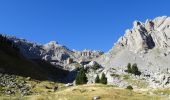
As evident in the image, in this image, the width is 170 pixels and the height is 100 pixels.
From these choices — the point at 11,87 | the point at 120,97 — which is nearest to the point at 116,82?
the point at 11,87

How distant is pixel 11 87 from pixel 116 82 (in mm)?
79335

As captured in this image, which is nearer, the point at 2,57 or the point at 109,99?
the point at 109,99

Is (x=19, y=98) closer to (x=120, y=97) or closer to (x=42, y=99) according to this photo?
(x=42, y=99)

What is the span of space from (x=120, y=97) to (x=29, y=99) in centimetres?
1624

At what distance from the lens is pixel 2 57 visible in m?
186

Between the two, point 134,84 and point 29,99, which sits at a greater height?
point 134,84

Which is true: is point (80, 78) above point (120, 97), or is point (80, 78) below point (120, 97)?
above

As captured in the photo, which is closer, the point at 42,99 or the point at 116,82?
the point at 42,99

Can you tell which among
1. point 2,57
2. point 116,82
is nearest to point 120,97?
point 116,82

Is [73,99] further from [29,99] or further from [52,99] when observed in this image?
[29,99]

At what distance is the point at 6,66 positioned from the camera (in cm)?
16888

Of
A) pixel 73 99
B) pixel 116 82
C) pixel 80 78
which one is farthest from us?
pixel 116 82

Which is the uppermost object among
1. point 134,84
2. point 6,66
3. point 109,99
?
point 6,66

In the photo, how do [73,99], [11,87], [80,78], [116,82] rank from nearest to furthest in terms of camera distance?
[73,99] → [11,87] → [80,78] → [116,82]
